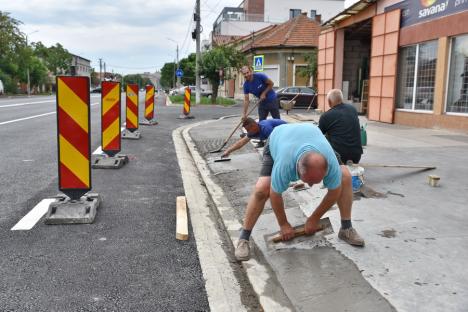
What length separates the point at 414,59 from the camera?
13828 mm

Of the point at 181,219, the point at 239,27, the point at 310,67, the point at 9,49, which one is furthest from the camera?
the point at 239,27

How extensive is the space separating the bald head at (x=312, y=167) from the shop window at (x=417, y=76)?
1107 centimetres

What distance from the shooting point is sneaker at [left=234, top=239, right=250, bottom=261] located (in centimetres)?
399

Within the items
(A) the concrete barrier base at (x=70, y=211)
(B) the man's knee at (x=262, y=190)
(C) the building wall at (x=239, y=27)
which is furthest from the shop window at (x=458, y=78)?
(C) the building wall at (x=239, y=27)

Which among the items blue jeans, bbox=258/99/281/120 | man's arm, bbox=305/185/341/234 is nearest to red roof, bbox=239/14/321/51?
blue jeans, bbox=258/99/281/120

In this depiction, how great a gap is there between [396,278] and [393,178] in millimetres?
3354

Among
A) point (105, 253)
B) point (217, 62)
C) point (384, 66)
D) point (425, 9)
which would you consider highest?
point (425, 9)

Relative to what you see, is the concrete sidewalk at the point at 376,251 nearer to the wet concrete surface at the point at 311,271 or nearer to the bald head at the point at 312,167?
the wet concrete surface at the point at 311,271

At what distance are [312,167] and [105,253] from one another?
6.81 feet

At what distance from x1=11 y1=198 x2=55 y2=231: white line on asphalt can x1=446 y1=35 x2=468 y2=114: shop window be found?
1011cm

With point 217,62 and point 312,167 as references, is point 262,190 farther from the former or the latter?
point 217,62

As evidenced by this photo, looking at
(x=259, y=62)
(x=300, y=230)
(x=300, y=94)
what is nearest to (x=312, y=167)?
(x=300, y=230)

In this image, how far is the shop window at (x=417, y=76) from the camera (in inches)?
512

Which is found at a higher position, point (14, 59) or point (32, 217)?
point (14, 59)
